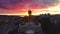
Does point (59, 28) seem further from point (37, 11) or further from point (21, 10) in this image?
point (21, 10)

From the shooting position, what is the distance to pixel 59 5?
2234mm

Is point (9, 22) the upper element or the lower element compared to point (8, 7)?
lower

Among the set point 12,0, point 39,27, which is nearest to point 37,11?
point 39,27

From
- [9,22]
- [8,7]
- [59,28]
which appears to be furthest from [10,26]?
[59,28]

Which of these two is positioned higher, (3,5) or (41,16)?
(3,5)

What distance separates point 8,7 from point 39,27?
0.54 meters

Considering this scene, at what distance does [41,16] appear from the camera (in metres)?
2.24

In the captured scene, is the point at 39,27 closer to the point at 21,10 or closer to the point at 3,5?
the point at 21,10

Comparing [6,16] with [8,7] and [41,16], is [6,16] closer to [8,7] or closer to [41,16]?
[8,7]

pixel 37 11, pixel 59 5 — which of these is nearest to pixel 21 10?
pixel 37 11

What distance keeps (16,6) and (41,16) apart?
0.40 m

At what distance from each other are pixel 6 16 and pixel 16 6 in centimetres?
21

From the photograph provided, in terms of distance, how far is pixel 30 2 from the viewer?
2264 millimetres

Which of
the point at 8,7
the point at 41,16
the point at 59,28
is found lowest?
the point at 59,28
